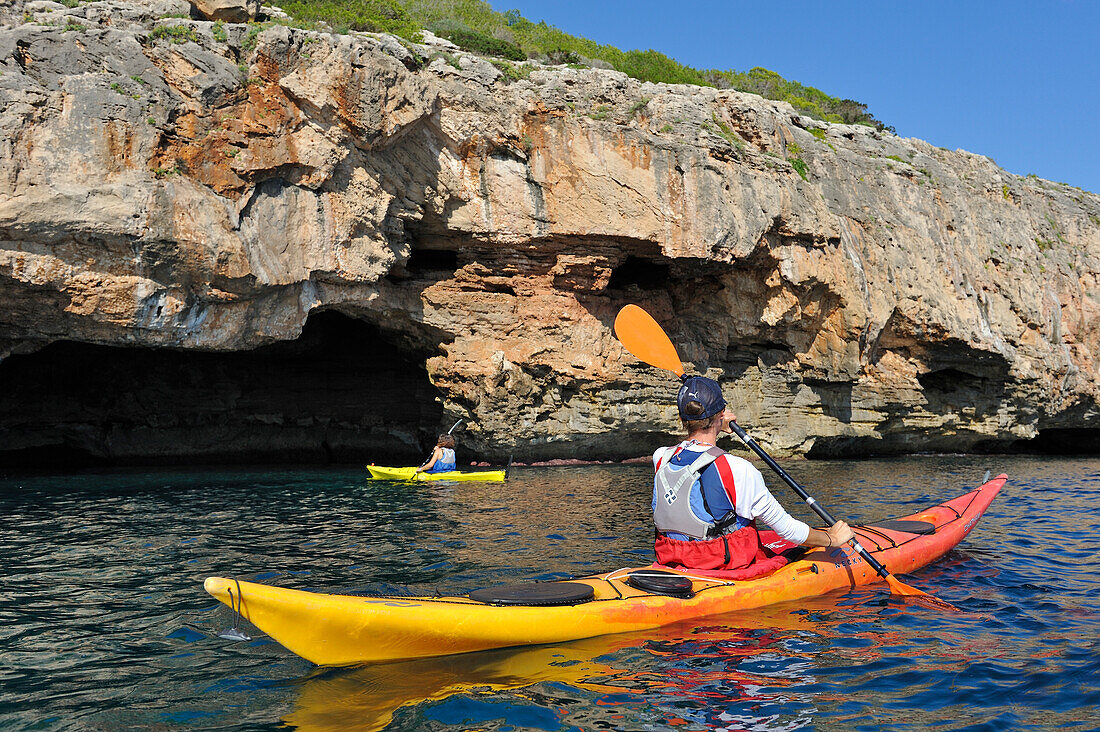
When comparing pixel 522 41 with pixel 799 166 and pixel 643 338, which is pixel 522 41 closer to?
Answer: pixel 799 166

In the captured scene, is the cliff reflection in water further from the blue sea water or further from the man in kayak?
the man in kayak

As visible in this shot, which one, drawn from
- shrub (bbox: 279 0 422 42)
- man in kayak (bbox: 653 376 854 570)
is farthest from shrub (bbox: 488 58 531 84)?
man in kayak (bbox: 653 376 854 570)

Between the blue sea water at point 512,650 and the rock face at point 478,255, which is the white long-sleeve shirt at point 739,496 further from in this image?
the rock face at point 478,255

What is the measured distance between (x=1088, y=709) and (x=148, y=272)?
11463mm

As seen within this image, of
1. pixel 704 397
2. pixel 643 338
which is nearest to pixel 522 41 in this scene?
pixel 643 338

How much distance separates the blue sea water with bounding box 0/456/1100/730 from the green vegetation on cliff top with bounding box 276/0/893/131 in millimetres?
11916

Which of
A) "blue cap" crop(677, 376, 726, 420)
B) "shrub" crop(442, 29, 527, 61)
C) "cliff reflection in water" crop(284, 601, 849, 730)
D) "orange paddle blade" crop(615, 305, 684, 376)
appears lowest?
"cliff reflection in water" crop(284, 601, 849, 730)

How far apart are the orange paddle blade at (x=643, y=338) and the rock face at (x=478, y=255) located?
663 centimetres

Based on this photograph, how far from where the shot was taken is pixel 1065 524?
28.3 ft

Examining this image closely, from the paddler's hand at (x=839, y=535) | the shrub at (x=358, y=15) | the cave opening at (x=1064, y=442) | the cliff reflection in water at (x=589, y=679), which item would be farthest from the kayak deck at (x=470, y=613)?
the cave opening at (x=1064, y=442)

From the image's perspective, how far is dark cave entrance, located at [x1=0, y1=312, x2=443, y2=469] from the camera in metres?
16.3

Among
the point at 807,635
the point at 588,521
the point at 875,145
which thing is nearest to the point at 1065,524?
the point at 588,521

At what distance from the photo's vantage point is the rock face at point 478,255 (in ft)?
35.2

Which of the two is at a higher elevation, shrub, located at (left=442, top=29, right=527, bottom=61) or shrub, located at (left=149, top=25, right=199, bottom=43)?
shrub, located at (left=442, top=29, right=527, bottom=61)
